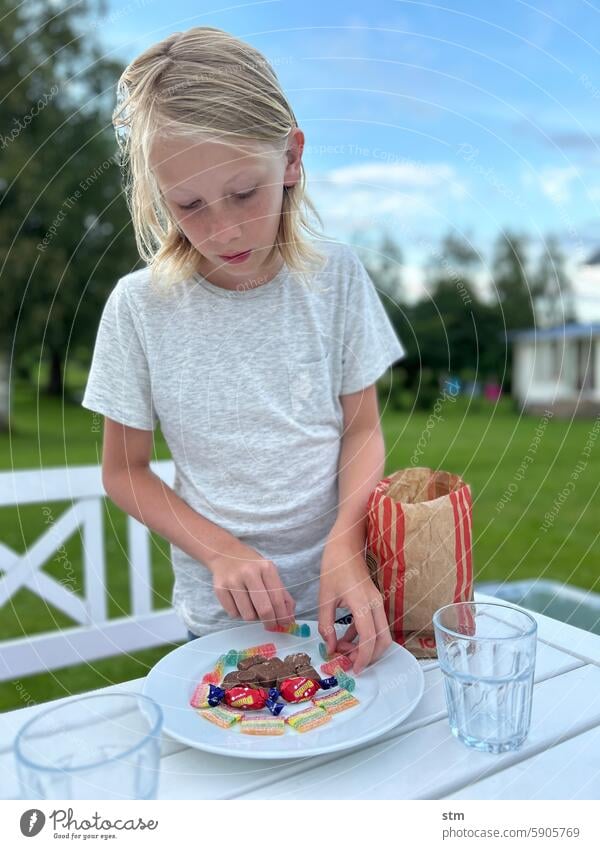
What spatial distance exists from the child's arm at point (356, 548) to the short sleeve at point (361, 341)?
2cm

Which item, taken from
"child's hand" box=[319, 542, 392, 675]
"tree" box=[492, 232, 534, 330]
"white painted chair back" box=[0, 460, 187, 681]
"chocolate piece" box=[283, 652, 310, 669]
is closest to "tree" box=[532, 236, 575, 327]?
"tree" box=[492, 232, 534, 330]

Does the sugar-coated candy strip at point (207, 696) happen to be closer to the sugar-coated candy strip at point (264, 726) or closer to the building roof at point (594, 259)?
the sugar-coated candy strip at point (264, 726)

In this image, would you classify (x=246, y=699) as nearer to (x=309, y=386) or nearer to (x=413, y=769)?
(x=413, y=769)

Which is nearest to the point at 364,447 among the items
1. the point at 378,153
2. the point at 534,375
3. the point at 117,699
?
the point at 534,375

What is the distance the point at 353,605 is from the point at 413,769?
17 centimetres

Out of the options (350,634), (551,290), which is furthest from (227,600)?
(551,290)

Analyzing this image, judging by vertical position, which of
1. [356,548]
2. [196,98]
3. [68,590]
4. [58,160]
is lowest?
[68,590]

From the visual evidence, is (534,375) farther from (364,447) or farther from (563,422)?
(364,447)

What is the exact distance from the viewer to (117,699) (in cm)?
53

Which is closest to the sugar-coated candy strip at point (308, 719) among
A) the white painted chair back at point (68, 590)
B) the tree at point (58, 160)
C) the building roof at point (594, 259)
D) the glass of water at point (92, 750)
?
the glass of water at point (92, 750)

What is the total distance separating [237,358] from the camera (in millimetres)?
859

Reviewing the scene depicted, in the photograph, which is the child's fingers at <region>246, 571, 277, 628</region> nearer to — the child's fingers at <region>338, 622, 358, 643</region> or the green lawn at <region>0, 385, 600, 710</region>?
the child's fingers at <region>338, 622, 358, 643</region>

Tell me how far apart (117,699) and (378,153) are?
21.5 inches
